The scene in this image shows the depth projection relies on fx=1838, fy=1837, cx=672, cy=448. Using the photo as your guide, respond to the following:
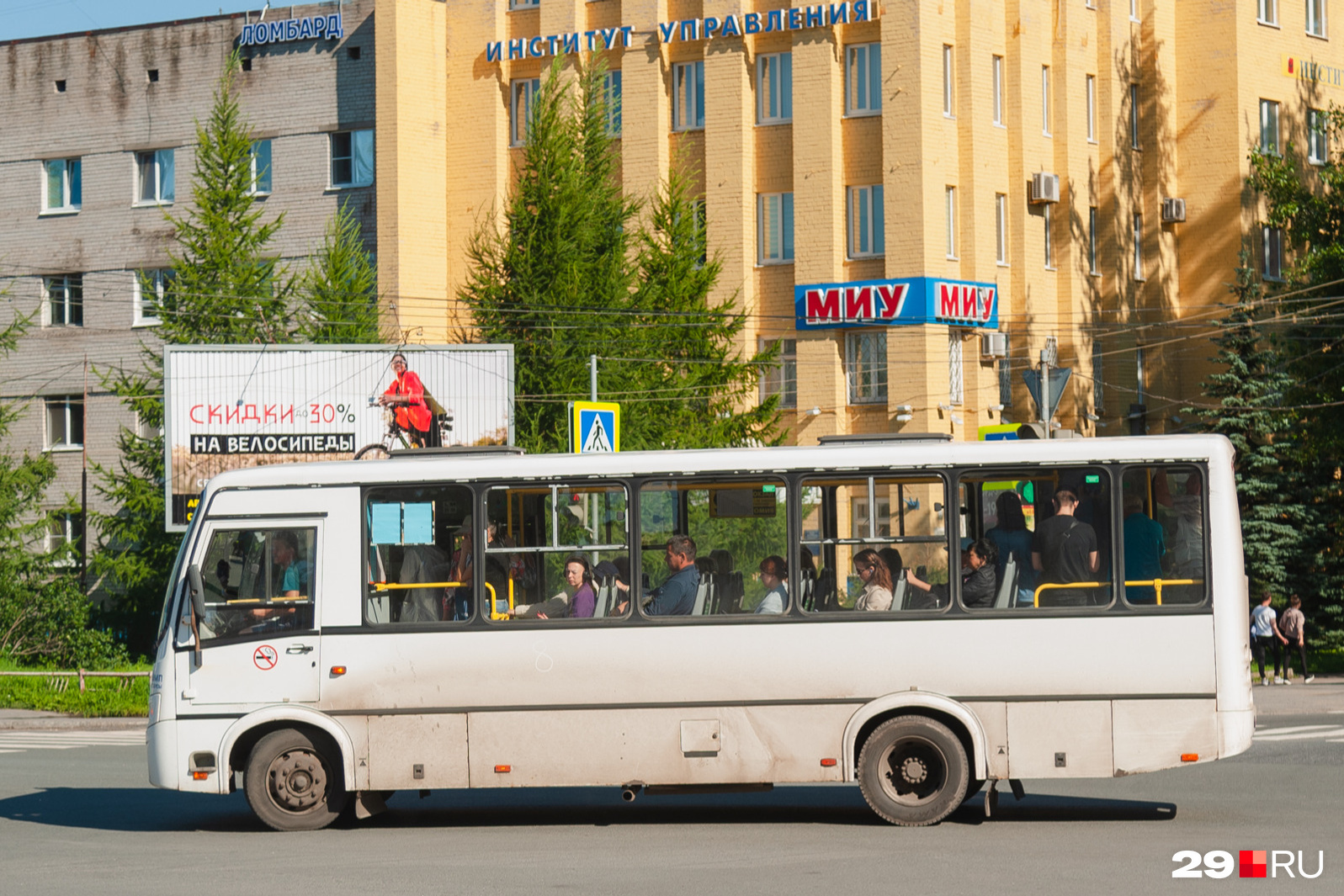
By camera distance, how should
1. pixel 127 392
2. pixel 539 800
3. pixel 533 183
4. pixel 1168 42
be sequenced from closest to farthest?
pixel 539 800 < pixel 533 183 < pixel 127 392 < pixel 1168 42

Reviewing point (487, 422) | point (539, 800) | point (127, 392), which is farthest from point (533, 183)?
point (539, 800)

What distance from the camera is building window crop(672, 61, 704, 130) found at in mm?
43062

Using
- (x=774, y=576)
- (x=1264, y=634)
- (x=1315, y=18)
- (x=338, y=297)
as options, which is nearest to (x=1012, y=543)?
(x=774, y=576)

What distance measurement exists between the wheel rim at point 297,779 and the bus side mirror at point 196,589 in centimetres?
124

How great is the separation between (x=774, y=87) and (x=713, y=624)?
3040 cm

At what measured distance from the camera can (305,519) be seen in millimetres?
13766

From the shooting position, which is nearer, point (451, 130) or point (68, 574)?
point (68, 574)

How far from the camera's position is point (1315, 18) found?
168ft

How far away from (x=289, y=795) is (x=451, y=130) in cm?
3428

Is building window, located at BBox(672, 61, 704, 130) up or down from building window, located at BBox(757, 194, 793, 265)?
up

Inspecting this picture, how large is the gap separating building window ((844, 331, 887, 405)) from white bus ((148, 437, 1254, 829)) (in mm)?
27691

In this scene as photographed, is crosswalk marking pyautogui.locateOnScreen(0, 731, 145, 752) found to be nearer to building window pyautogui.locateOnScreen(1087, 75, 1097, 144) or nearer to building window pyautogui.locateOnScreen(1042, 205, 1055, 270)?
building window pyautogui.locateOnScreen(1042, 205, 1055, 270)

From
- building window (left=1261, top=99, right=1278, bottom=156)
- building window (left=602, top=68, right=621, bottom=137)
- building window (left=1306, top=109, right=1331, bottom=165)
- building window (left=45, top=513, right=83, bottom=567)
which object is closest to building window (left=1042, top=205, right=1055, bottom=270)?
building window (left=1261, top=99, right=1278, bottom=156)

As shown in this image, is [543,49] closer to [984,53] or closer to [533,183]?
[533,183]
